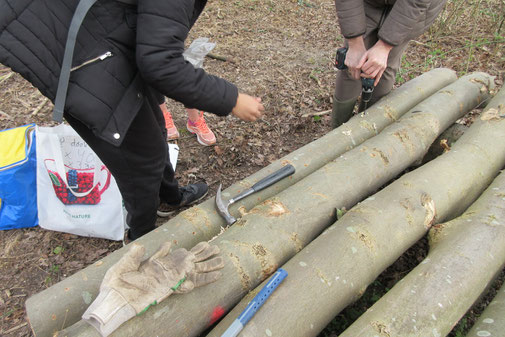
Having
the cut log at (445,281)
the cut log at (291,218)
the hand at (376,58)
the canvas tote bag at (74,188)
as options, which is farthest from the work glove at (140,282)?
the hand at (376,58)

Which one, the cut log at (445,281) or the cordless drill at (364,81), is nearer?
the cut log at (445,281)

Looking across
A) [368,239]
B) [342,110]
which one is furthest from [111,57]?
[342,110]

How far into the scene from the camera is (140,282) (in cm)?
122

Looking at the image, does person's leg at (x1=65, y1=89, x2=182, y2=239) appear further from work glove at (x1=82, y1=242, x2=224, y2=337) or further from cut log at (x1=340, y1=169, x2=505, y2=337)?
cut log at (x1=340, y1=169, x2=505, y2=337)

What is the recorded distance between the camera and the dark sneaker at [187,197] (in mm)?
2842

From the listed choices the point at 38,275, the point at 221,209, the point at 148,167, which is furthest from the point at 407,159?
the point at 38,275

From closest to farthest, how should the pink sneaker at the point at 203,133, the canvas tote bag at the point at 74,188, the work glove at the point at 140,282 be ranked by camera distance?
the work glove at the point at 140,282
the canvas tote bag at the point at 74,188
the pink sneaker at the point at 203,133

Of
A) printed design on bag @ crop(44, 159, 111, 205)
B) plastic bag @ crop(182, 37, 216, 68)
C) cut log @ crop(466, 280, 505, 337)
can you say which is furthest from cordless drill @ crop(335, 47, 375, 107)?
printed design on bag @ crop(44, 159, 111, 205)

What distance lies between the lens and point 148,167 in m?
1.97

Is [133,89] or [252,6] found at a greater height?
[252,6]

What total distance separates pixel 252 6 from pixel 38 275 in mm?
5489

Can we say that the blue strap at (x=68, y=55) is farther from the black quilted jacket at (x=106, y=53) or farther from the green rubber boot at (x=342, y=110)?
the green rubber boot at (x=342, y=110)

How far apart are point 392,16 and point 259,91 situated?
82.9 inches

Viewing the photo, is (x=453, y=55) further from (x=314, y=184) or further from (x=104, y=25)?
(x=104, y=25)
